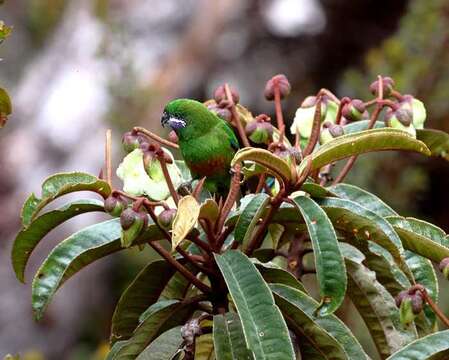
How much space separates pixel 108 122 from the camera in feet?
13.8

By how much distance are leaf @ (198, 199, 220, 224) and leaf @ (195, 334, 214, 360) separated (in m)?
0.23

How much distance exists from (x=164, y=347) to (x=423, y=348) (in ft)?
1.19

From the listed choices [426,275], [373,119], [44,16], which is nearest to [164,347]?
[426,275]

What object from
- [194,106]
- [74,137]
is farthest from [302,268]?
[74,137]

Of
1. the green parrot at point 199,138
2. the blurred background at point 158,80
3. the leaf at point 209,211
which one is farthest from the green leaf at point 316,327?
the blurred background at point 158,80

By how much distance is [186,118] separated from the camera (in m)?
1.82

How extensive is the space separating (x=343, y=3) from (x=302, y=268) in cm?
356

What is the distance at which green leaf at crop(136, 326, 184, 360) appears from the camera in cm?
133

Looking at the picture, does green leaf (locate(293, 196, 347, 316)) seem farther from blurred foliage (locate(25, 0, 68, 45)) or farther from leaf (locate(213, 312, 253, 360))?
blurred foliage (locate(25, 0, 68, 45))

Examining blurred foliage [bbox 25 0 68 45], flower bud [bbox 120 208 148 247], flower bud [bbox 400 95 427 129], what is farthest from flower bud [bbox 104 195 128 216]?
blurred foliage [bbox 25 0 68 45]

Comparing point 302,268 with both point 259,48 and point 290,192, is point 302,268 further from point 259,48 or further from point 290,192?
point 259,48

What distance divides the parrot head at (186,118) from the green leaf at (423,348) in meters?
0.71

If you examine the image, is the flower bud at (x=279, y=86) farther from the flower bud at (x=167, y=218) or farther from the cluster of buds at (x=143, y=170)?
the flower bud at (x=167, y=218)

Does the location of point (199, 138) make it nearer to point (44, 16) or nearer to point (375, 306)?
point (375, 306)
